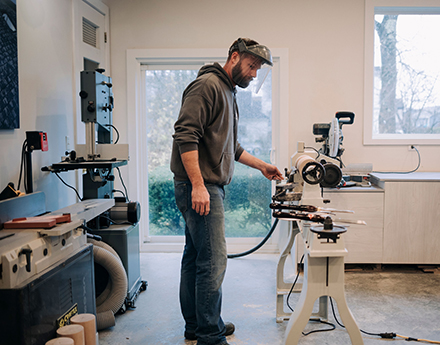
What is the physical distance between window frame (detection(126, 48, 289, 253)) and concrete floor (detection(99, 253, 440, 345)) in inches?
16.5

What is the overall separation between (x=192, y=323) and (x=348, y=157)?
231 centimetres

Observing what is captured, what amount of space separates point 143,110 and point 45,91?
4.00ft

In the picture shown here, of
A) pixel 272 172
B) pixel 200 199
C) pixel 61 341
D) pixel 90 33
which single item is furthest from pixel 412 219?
pixel 90 33

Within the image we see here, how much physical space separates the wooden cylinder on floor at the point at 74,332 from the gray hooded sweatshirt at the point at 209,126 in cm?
81

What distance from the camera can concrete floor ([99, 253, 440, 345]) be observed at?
7.15ft

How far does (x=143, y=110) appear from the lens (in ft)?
12.5

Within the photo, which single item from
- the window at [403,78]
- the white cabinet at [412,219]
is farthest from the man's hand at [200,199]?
the window at [403,78]

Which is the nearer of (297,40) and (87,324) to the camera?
(87,324)

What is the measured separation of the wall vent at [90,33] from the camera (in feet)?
10.9

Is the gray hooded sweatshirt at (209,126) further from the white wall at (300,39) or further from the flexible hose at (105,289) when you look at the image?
the white wall at (300,39)

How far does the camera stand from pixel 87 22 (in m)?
3.36

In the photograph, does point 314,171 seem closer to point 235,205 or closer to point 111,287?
point 111,287

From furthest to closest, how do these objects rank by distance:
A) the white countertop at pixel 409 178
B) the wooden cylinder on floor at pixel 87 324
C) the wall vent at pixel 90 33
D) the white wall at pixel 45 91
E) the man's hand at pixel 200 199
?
the wall vent at pixel 90 33, the white countertop at pixel 409 178, the white wall at pixel 45 91, the man's hand at pixel 200 199, the wooden cylinder on floor at pixel 87 324

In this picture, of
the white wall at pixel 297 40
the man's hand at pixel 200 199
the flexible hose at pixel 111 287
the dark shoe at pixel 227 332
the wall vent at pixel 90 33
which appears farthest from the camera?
the white wall at pixel 297 40
